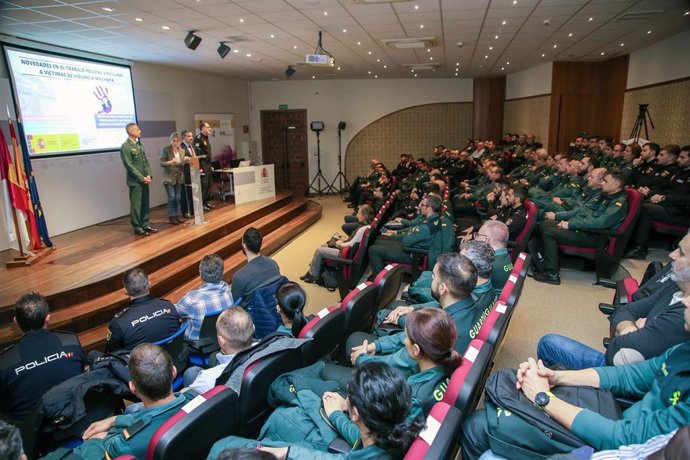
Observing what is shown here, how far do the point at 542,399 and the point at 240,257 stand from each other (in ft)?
16.5

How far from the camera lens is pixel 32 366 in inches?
84.7

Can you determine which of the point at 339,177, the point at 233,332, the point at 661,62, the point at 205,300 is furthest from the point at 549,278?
the point at 339,177

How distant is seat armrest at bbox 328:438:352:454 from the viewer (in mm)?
1460

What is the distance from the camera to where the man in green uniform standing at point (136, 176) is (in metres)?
5.62

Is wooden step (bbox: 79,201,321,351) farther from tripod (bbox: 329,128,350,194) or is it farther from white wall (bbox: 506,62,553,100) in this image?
white wall (bbox: 506,62,553,100)

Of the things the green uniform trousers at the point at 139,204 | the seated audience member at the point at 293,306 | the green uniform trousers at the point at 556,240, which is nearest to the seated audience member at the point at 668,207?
the green uniform trousers at the point at 556,240

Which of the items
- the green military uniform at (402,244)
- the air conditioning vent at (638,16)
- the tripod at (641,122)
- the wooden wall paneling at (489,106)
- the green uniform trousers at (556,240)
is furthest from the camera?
the wooden wall paneling at (489,106)

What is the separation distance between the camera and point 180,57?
295 inches

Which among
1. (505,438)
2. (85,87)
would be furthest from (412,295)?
(85,87)

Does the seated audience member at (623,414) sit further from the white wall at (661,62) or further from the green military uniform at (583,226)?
the white wall at (661,62)

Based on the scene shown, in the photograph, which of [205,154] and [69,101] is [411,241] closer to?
[205,154]

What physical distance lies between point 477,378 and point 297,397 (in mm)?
709

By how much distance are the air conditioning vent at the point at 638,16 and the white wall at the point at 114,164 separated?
25.6 ft

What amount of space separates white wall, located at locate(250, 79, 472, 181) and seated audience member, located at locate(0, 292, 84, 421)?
10.7m
